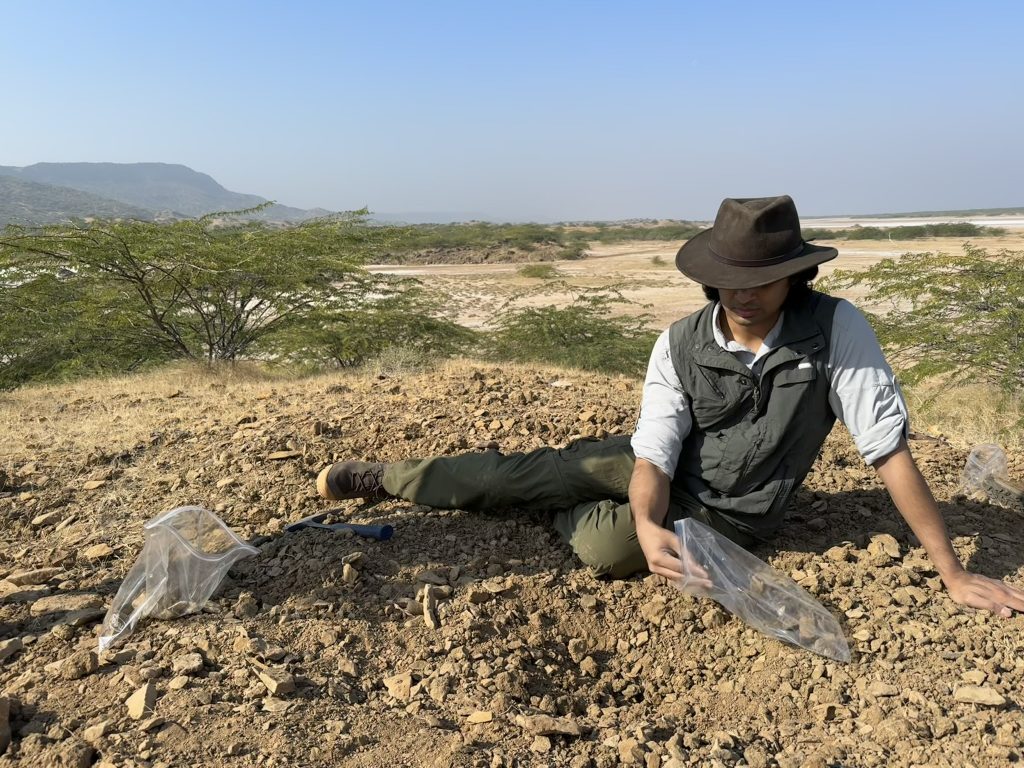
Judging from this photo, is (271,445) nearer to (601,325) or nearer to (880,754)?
(880,754)

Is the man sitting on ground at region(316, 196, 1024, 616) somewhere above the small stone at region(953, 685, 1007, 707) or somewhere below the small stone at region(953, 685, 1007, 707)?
above

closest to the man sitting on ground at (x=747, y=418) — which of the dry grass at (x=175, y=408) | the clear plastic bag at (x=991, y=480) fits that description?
the clear plastic bag at (x=991, y=480)

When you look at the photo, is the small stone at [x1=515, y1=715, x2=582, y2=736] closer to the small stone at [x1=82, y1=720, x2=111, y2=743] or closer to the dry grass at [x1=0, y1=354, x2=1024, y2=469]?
the small stone at [x1=82, y1=720, x2=111, y2=743]

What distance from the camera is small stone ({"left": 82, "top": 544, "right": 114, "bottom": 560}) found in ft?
8.04

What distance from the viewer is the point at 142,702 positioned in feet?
5.14

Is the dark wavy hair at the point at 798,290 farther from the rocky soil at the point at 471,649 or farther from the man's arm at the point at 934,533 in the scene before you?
the rocky soil at the point at 471,649

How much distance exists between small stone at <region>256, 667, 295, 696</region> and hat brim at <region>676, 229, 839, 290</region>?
144 centimetres

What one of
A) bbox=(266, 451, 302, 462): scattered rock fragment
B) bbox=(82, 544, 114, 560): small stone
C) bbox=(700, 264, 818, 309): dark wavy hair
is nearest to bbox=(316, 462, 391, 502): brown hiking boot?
bbox=(266, 451, 302, 462): scattered rock fragment

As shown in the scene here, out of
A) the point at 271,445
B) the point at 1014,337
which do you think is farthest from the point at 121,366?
the point at 1014,337

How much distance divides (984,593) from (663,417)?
1.01m

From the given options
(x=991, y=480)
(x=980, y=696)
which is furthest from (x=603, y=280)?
(x=980, y=696)

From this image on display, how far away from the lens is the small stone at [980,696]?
1579 millimetres

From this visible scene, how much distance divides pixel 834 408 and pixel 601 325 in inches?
385

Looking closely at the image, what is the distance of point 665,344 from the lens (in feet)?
7.14
